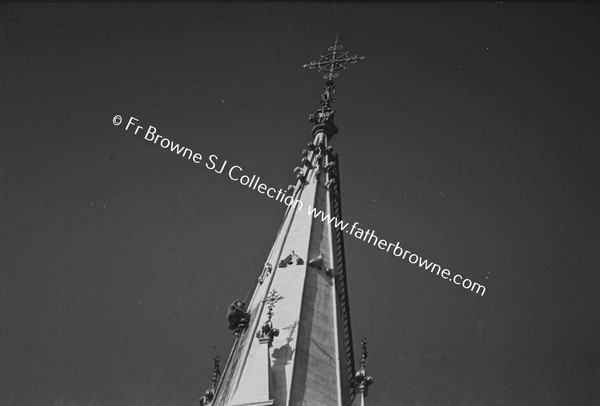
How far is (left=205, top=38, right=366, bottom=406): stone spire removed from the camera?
3142cm

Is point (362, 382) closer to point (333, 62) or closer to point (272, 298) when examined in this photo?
point (272, 298)

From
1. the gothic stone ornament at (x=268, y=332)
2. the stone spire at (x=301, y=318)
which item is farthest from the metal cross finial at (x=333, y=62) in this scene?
the gothic stone ornament at (x=268, y=332)

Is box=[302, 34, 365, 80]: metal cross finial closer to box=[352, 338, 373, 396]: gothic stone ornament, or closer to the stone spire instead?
the stone spire

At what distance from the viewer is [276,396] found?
3066cm

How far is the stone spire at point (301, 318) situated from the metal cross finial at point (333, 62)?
4751 mm

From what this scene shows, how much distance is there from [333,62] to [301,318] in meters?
15.6

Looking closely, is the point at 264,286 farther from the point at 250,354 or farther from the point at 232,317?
the point at 250,354

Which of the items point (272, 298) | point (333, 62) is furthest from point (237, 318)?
point (333, 62)

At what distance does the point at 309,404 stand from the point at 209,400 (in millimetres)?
4487

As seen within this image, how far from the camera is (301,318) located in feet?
111

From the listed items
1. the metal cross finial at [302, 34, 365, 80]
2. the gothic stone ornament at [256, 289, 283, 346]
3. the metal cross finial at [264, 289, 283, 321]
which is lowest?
the gothic stone ornament at [256, 289, 283, 346]

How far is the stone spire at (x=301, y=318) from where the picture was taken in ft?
103

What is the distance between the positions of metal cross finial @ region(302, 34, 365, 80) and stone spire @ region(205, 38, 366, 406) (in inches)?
187

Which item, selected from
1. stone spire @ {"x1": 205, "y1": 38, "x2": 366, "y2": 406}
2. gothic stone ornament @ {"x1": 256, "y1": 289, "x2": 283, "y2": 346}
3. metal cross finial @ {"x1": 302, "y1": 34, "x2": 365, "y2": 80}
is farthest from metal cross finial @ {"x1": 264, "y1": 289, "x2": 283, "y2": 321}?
metal cross finial @ {"x1": 302, "y1": 34, "x2": 365, "y2": 80}
